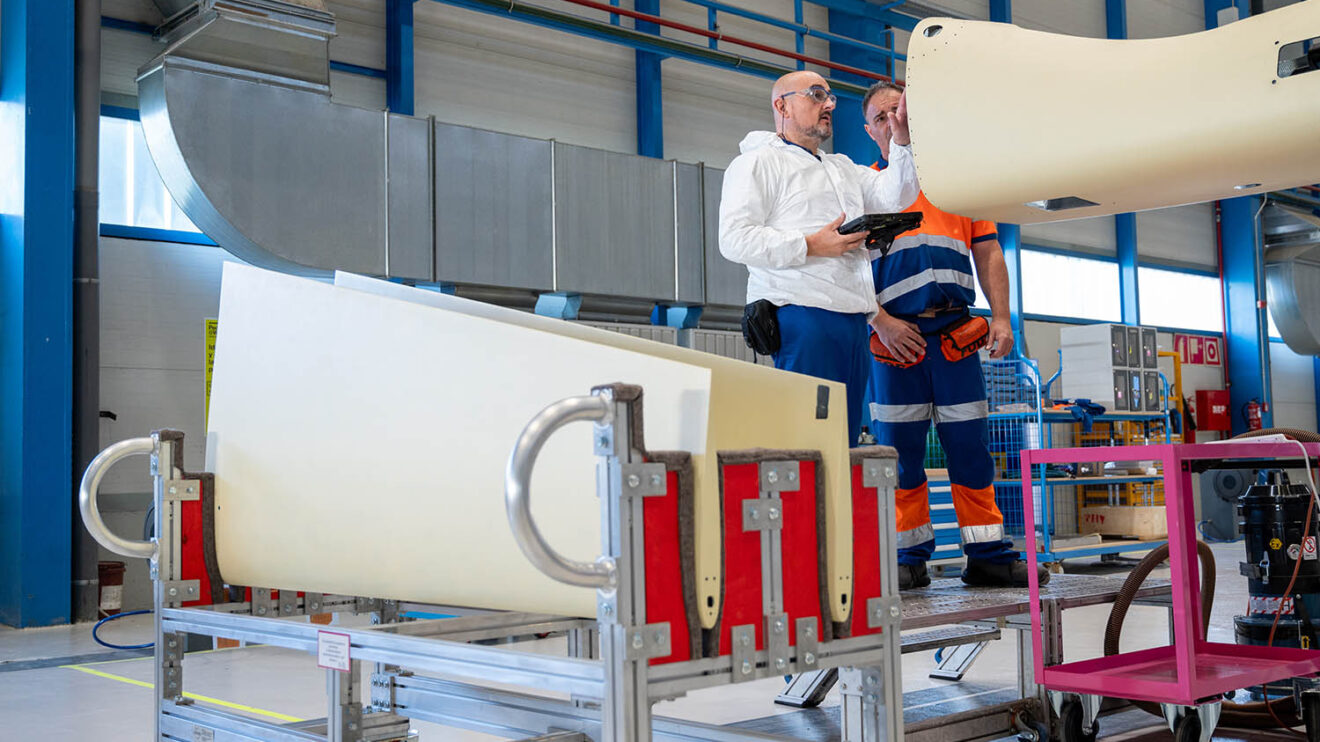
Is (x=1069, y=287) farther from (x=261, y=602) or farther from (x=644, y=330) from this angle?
(x=261, y=602)

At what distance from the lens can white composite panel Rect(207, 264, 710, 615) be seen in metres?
1.59

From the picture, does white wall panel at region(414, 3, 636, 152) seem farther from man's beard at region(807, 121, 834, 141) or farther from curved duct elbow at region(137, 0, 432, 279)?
man's beard at region(807, 121, 834, 141)

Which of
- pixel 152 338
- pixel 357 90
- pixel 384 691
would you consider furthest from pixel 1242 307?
pixel 384 691

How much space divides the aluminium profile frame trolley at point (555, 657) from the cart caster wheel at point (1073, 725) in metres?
1.08

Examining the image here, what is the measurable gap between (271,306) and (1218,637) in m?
3.76

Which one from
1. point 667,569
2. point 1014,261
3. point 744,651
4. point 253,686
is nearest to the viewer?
point 667,569

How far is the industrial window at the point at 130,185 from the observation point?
6.43 meters

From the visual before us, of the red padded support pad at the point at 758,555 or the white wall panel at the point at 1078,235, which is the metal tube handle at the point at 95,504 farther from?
the white wall panel at the point at 1078,235

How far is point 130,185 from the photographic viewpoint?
6.49 metres

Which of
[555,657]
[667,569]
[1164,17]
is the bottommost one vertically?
[555,657]

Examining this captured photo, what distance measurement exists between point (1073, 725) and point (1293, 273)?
1272cm

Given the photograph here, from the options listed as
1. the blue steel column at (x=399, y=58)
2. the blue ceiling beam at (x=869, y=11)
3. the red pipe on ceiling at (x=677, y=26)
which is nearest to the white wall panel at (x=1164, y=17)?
the blue ceiling beam at (x=869, y=11)

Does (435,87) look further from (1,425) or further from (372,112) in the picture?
(1,425)

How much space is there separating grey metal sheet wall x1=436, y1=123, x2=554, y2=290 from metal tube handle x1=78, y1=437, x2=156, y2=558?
12.7 feet
